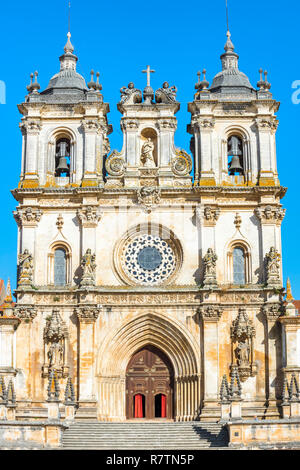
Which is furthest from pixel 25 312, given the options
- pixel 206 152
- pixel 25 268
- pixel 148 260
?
pixel 206 152

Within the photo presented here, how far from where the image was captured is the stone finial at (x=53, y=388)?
36781 mm

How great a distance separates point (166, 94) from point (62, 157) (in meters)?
6.02

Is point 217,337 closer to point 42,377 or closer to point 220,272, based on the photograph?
point 220,272

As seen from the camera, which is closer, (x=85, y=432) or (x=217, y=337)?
(x=85, y=432)

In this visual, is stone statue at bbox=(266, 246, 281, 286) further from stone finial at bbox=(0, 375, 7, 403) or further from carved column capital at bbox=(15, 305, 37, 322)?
stone finial at bbox=(0, 375, 7, 403)

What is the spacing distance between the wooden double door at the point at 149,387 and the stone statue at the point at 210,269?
13.5 feet

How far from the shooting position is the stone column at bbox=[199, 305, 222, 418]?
133ft

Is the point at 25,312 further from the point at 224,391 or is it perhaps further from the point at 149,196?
the point at 224,391

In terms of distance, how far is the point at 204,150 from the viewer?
44156 mm

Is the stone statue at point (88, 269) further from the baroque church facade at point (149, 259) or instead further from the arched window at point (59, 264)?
the arched window at point (59, 264)

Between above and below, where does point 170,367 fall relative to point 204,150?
below

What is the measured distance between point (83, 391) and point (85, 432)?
3187 millimetres

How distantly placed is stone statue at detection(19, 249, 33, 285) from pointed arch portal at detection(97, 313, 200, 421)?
4612mm
